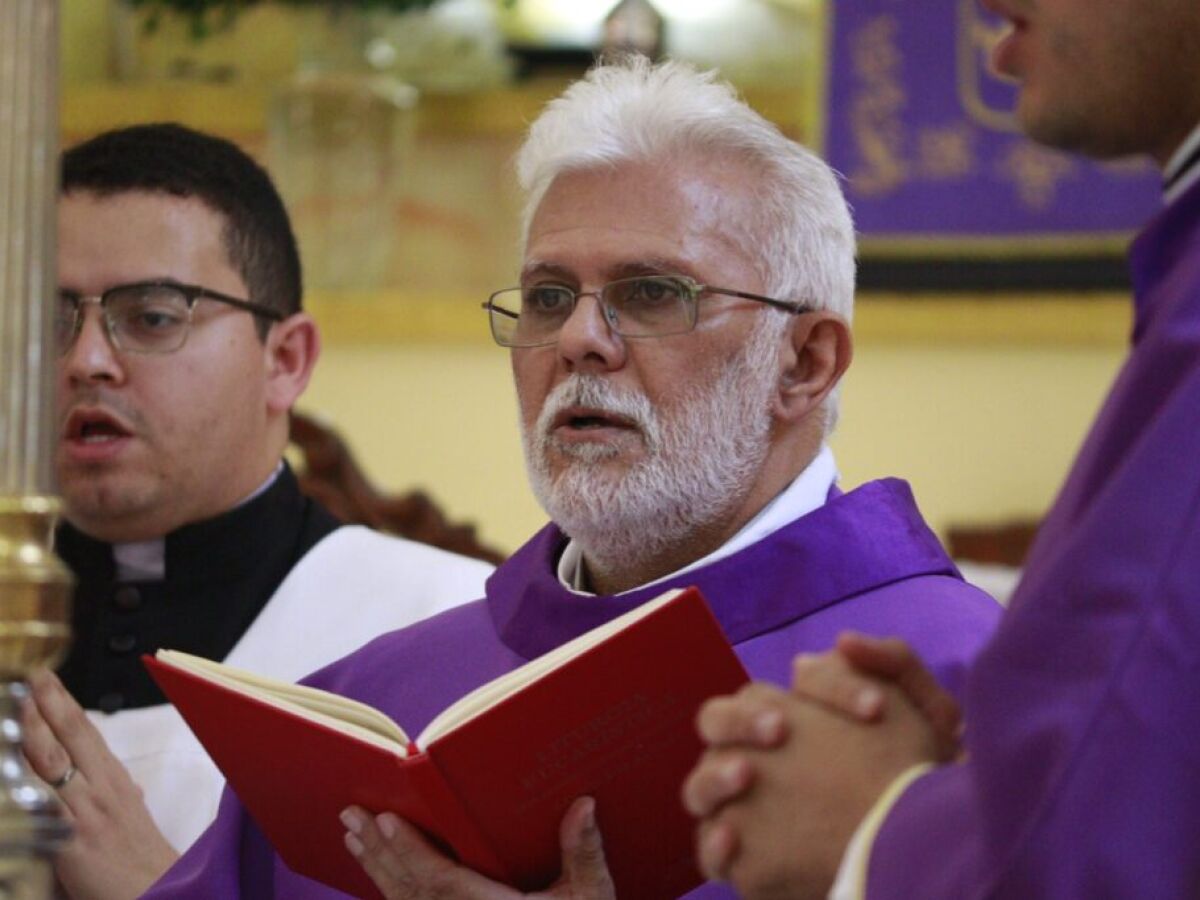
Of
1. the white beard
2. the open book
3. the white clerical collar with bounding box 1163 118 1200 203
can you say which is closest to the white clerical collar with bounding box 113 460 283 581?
the white beard

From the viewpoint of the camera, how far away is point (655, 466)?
315 centimetres

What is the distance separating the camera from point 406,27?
7.20 m

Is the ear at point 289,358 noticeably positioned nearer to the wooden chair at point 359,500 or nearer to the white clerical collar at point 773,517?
the wooden chair at point 359,500

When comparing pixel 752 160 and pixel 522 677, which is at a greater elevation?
pixel 752 160

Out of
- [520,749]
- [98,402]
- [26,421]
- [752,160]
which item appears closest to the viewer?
[26,421]

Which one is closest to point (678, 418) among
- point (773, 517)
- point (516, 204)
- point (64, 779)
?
point (773, 517)

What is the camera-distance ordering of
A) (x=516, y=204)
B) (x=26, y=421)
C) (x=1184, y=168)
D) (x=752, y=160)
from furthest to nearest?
1. (x=516, y=204)
2. (x=752, y=160)
3. (x=1184, y=168)
4. (x=26, y=421)

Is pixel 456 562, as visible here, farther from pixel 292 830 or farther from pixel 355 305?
pixel 355 305

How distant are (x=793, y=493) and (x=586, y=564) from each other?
33cm

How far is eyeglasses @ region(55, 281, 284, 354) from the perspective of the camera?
3.85 metres

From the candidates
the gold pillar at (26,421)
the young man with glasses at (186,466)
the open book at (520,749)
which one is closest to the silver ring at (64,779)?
the young man with glasses at (186,466)

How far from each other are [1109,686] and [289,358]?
265 cm

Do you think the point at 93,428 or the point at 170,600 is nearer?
the point at 93,428

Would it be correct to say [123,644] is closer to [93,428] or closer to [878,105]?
[93,428]
